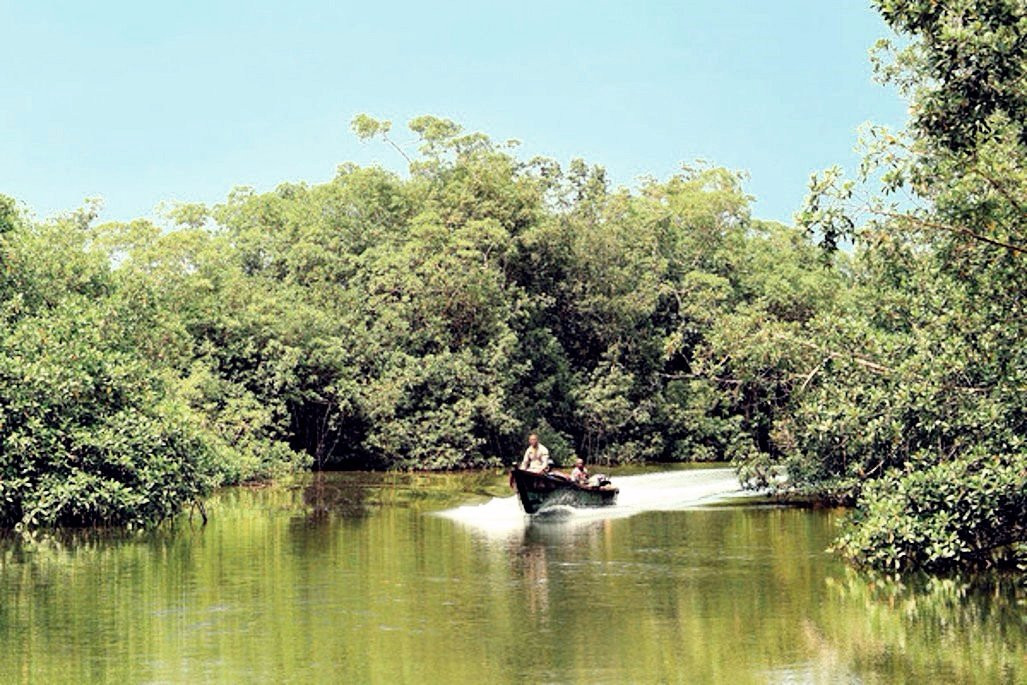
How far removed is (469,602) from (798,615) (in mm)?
3388

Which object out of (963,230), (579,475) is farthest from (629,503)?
(963,230)

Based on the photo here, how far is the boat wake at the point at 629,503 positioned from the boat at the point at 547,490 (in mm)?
160

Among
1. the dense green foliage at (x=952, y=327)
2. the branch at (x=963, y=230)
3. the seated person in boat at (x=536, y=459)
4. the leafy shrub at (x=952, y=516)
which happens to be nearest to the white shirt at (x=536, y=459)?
the seated person in boat at (x=536, y=459)

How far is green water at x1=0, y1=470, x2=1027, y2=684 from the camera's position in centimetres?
1053

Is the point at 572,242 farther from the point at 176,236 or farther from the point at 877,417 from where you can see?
the point at 877,417

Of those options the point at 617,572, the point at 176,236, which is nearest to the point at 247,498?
the point at 176,236

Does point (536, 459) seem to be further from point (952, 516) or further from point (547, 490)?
point (952, 516)

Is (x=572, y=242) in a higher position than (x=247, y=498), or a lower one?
higher

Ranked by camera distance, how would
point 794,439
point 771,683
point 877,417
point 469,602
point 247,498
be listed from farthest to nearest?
point 247,498 → point 794,439 → point 877,417 → point 469,602 → point 771,683

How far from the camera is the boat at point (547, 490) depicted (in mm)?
23547

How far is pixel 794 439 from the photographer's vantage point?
82.9ft

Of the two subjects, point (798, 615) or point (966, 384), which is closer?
point (798, 615)

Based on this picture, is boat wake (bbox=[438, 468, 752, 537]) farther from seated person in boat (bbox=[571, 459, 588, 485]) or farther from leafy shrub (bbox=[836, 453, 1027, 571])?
leafy shrub (bbox=[836, 453, 1027, 571])

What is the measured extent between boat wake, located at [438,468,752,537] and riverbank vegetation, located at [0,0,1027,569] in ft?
4.49
